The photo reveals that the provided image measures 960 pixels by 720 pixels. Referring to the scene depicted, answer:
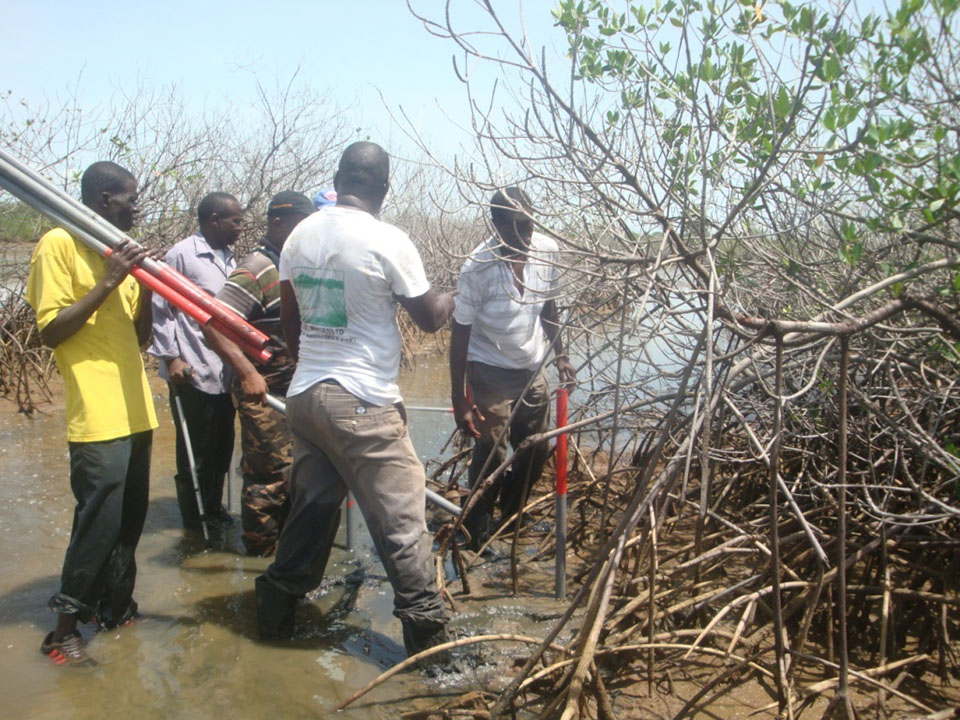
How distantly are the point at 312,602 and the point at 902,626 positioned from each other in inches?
103

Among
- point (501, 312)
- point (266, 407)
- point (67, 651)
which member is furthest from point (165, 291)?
point (501, 312)

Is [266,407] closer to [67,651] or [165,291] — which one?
[165,291]

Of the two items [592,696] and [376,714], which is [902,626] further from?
[376,714]

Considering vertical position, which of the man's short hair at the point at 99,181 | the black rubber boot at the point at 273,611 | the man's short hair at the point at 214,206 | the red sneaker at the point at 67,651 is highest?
the man's short hair at the point at 214,206

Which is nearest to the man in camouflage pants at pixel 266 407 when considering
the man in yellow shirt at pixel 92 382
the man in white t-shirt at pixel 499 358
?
the man in yellow shirt at pixel 92 382

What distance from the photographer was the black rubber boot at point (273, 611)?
12.0ft

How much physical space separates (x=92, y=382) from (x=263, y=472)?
4.21 ft

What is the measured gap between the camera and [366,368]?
337 centimetres

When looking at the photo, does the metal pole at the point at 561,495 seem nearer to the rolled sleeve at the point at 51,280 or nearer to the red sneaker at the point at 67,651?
the red sneaker at the point at 67,651

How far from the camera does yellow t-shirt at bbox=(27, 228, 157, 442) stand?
11.2ft

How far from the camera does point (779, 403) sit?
208 cm

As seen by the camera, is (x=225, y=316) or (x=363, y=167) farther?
(x=225, y=316)

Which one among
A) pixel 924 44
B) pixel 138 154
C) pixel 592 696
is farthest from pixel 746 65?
pixel 138 154

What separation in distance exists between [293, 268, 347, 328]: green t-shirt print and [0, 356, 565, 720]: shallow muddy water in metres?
1.42
